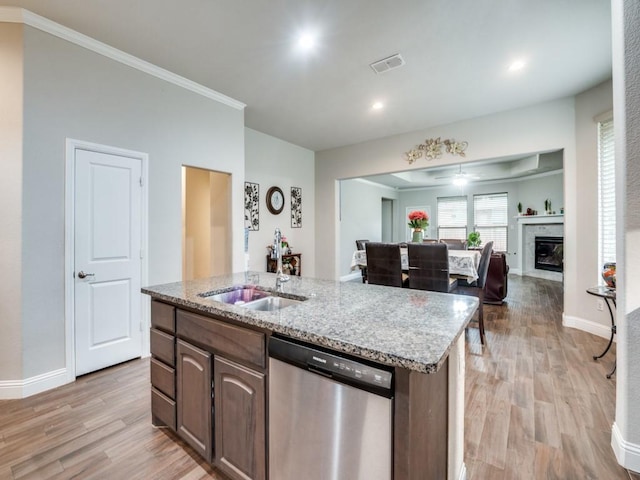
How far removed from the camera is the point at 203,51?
8.89 ft

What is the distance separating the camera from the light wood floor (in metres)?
1.56

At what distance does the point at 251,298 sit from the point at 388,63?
104 inches

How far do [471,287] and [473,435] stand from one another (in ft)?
7.19

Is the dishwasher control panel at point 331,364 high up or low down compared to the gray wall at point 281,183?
down

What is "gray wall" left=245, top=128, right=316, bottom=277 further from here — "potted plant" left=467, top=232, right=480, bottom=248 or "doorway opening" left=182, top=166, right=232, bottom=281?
"potted plant" left=467, top=232, right=480, bottom=248

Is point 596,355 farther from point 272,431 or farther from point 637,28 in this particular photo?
point 272,431

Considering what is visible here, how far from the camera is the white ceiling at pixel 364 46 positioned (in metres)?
2.19

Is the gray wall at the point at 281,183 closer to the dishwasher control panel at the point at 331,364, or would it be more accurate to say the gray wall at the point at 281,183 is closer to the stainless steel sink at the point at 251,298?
the stainless steel sink at the point at 251,298

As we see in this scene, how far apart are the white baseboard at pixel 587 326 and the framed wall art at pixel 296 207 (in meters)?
4.37

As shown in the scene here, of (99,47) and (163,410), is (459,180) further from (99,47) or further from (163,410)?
(163,410)

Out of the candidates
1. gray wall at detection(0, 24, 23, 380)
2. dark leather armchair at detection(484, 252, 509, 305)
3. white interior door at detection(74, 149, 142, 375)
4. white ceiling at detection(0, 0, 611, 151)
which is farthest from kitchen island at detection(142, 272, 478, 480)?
dark leather armchair at detection(484, 252, 509, 305)

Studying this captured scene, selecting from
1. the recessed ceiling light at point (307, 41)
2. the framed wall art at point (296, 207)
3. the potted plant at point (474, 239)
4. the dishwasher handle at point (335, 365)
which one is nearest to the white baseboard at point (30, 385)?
the dishwasher handle at point (335, 365)

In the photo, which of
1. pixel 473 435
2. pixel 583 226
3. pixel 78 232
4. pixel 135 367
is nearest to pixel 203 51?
pixel 78 232

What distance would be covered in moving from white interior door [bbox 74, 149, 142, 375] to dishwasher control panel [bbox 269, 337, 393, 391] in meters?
2.34
